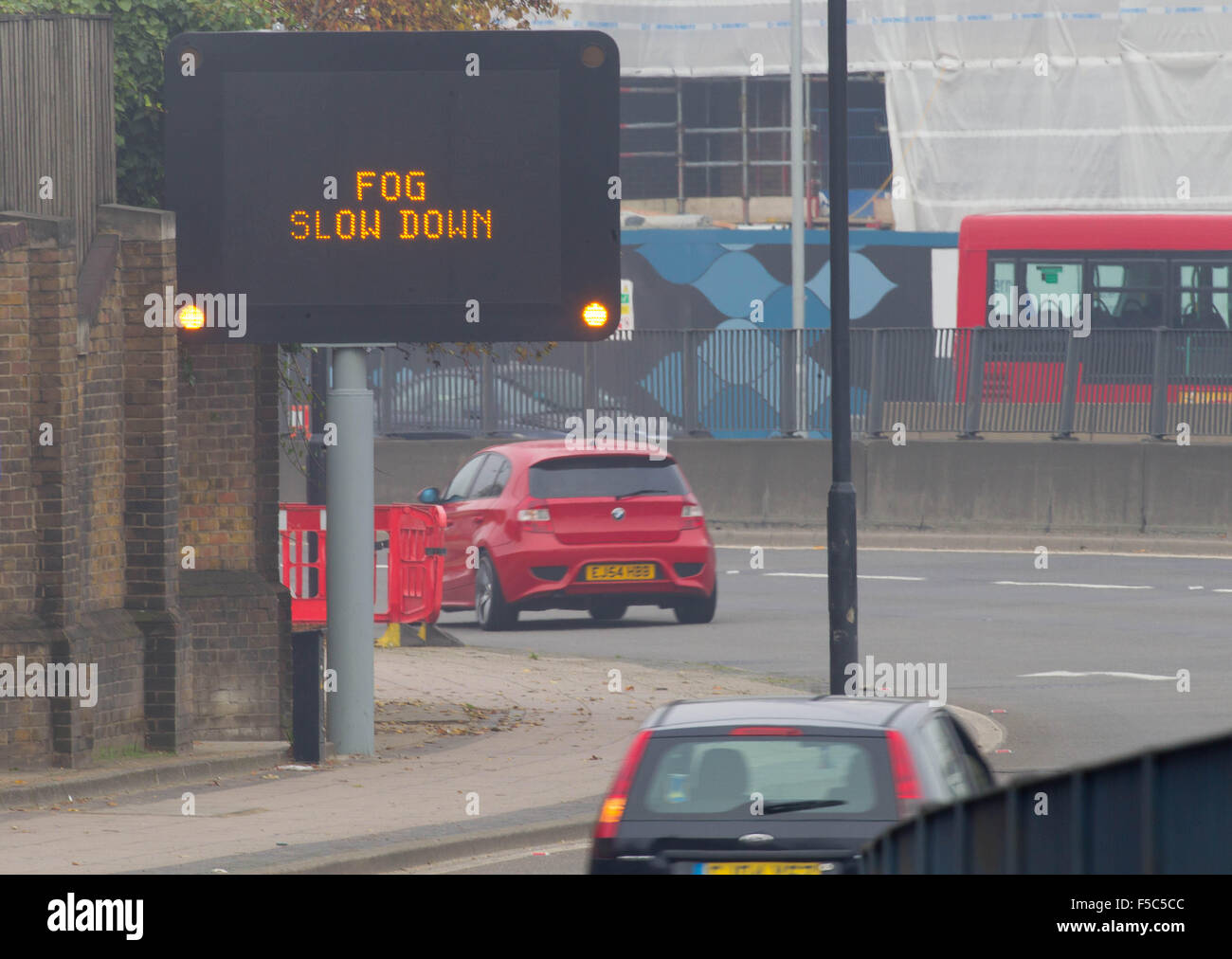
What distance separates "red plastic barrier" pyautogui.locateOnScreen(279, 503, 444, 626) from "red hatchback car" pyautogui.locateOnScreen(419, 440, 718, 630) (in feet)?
5.80

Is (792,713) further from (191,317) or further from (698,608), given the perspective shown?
(698,608)

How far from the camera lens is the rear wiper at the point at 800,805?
26.1 feet

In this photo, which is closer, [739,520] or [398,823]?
[398,823]

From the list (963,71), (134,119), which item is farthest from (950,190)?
(134,119)

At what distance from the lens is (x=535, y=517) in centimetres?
2072

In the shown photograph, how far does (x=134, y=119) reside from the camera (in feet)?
48.6

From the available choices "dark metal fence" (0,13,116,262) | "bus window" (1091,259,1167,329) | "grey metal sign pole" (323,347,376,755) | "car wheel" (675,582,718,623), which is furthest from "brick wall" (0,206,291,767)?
"bus window" (1091,259,1167,329)

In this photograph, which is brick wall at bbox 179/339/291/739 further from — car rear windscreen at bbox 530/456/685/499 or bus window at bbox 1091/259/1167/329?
bus window at bbox 1091/259/1167/329

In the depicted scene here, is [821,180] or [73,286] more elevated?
[821,180]

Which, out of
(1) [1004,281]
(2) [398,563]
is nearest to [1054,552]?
(1) [1004,281]

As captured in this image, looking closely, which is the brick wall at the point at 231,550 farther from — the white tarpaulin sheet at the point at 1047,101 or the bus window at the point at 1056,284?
the white tarpaulin sheet at the point at 1047,101

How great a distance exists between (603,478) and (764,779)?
12.8 m
